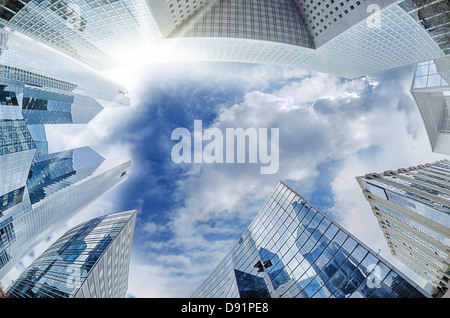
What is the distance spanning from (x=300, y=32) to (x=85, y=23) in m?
61.7

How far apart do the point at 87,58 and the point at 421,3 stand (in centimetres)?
9449

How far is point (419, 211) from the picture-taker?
30484mm

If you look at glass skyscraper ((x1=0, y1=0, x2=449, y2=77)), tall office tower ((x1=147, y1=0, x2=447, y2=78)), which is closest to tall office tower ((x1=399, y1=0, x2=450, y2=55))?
glass skyscraper ((x1=0, y1=0, x2=449, y2=77))

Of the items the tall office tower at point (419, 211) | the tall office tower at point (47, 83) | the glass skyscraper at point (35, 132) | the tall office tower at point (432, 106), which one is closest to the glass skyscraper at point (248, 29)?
the glass skyscraper at point (35, 132)

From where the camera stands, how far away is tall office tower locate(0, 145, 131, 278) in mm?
59247

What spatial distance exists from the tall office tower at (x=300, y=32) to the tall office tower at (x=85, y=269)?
50.4 m

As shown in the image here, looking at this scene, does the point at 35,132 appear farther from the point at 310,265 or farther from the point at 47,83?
the point at 310,265

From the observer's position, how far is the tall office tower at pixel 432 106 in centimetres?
5047

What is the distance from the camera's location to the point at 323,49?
59.6m

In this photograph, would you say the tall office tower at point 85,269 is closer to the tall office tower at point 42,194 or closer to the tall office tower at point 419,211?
the tall office tower at point 42,194

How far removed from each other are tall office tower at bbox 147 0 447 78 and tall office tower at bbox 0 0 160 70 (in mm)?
6637

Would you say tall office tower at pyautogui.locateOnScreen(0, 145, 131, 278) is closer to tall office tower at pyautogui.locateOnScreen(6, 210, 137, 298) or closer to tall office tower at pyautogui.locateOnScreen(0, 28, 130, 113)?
tall office tower at pyautogui.locateOnScreen(0, 28, 130, 113)

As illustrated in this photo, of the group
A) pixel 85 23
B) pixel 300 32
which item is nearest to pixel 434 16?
pixel 300 32
